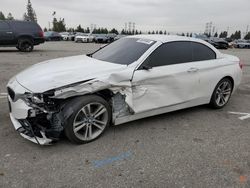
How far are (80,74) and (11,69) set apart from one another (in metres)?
6.28

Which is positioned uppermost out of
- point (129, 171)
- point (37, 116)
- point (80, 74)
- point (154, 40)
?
point (154, 40)

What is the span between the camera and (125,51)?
4.16m

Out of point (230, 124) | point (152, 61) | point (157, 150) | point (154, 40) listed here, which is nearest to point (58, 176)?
point (157, 150)

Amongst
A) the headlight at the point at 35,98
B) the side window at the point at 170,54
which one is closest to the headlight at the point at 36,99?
the headlight at the point at 35,98

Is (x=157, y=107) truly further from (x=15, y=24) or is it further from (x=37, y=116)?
(x=15, y=24)

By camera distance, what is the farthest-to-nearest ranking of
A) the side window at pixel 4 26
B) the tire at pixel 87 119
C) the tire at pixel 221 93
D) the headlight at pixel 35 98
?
the side window at pixel 4 26 → the tire at pixel 221 93 → the tire at pixel 87 119 → the headlight at pixel 35 98

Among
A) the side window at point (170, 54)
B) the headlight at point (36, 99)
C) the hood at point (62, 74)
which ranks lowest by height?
the headlight at point (36, 99)

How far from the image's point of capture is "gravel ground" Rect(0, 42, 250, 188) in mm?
2631

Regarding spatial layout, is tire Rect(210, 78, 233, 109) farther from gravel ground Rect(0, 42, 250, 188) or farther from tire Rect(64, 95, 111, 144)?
tire Rect(64, 95, 111, 144)

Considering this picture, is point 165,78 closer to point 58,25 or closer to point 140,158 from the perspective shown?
point 140,158

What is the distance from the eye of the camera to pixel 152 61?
3.89 meters

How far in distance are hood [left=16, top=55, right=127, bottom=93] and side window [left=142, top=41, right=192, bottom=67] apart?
559 mm

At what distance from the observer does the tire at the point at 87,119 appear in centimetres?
317

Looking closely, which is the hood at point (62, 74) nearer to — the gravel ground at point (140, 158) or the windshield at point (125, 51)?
the windshield at point (125, 51)
